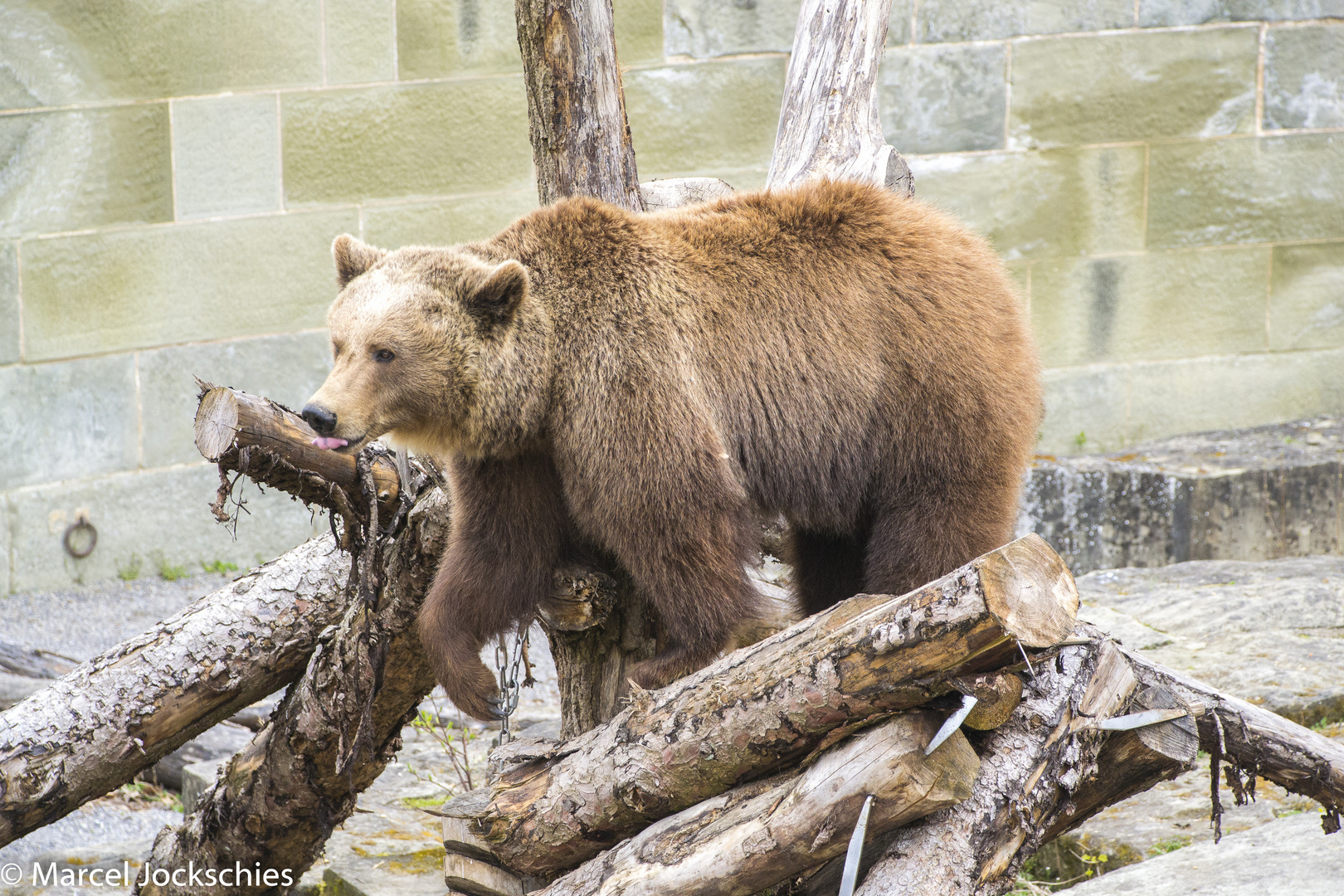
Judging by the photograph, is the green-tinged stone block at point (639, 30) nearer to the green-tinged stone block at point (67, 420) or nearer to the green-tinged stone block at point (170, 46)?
the green-tinged stone block at point (170, 46)

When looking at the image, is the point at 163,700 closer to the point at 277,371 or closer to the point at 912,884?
the point at 912,884

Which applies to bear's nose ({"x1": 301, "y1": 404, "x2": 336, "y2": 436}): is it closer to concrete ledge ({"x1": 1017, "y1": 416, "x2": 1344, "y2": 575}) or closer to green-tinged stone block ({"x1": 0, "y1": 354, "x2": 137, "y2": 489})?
green-tinged stone block ({"x1": 0, "y1": 354, "x2": 137, "y2": 489})

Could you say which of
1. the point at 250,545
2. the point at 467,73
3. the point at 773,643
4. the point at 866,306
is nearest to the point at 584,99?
the point at 866,306

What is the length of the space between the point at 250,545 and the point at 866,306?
17.2 feet

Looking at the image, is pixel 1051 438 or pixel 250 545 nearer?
pixel 250 545


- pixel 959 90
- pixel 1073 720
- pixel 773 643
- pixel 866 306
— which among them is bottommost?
pixel 1073 720

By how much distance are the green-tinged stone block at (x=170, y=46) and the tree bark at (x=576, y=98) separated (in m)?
3.40

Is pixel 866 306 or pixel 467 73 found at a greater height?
pixel 467 73

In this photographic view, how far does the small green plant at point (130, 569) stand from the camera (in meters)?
7.23

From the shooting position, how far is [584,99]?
4121mm

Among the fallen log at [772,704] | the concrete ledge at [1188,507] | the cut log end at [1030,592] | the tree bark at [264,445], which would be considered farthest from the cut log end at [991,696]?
the concrete ledge at [1188,507]

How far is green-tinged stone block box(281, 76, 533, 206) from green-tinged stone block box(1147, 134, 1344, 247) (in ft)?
12.8

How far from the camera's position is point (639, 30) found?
7305mm

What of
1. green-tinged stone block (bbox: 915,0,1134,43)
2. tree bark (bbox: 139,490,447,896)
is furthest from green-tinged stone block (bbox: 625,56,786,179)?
tree bark (bbox: 139,490,447,896)
